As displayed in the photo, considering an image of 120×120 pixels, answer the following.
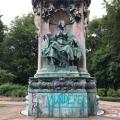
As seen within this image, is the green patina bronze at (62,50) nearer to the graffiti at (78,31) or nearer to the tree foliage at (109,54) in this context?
the graffiti at (78,31)

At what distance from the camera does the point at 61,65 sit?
1917 cm

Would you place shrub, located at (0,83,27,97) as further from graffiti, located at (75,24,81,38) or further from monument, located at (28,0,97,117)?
graffiti, located at (75,24,81,38)

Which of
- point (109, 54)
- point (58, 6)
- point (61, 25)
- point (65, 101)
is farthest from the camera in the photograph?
point (109, 54)

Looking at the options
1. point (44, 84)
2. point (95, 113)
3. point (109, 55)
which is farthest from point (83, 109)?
point (109, 55)

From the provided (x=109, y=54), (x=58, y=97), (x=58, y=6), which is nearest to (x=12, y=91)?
(x=109, y=54)

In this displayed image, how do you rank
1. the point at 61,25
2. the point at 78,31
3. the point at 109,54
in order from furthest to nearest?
the point at 109,54, the point at 78,31, the point at 61,25

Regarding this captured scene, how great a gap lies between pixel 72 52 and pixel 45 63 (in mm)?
1602

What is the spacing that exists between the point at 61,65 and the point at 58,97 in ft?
5.64

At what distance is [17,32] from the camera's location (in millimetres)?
62094

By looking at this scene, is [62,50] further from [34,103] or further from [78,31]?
[34,103]

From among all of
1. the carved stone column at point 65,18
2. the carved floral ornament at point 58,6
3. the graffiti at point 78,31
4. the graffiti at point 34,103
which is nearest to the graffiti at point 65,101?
the graffiti at point 34,103

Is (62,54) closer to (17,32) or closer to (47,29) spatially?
(47,29)

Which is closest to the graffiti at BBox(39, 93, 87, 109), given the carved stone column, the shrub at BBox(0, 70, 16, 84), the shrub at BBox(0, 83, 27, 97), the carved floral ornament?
the carved stone column

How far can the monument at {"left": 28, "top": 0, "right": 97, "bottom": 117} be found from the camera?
718 inches
